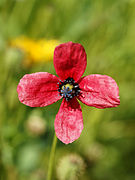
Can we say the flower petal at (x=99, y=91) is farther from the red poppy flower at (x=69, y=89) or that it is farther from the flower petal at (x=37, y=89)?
the flower petal at (x=37, y=89)

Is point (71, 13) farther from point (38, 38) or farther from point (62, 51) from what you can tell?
point (62, 51)

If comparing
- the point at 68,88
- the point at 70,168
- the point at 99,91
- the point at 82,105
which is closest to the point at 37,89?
the point at 68,88

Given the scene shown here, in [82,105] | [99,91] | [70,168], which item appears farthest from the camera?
[82,105]

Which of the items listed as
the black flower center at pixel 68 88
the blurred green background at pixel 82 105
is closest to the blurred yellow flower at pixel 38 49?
the blurred green background at pixel 82 105

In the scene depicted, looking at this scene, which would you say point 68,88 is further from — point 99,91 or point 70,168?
point 70,168

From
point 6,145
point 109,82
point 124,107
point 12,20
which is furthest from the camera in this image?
point 12,20

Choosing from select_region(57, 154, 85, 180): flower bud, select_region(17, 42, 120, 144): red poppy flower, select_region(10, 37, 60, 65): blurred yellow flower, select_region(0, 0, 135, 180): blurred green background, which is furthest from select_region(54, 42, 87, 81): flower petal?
select_region(10, 37, 60, 65): blurred yellow flower

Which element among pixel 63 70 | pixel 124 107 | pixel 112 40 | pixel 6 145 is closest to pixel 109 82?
pixel 63 70
